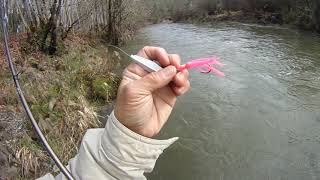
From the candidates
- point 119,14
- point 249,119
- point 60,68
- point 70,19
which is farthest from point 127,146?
point 119,14

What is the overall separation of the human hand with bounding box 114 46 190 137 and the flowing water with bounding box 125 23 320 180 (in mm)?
4493

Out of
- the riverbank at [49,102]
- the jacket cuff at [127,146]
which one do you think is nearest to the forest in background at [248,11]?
the riverbank at [49,102]

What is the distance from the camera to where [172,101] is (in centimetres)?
181

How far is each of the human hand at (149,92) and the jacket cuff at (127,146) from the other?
0.03 m

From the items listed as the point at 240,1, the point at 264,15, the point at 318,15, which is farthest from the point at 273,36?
the point at 240,1

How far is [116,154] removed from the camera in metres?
1.69

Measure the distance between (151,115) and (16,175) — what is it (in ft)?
12.5

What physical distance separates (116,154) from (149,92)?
294mm

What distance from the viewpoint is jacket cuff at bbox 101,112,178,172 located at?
65.4 inches

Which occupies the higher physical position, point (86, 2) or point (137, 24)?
point (86, 2)

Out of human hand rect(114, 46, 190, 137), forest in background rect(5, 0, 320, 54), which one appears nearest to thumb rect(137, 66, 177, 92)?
human hand rect(114, 46, 190, 137)

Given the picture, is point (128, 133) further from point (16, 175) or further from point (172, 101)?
point (16, 175)

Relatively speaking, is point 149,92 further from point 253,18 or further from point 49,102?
point 253,18

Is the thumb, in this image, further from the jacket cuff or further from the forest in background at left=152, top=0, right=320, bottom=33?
the forest in background at left=152, top=0, right=320, bottom=33
